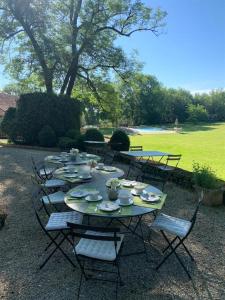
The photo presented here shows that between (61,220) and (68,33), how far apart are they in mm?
16209

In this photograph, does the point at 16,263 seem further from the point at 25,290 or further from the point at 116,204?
the point at 116,204

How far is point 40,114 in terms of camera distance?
17.3 metres

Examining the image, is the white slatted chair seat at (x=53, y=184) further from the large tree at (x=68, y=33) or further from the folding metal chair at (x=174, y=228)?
the large tree at (x=68, y=33)

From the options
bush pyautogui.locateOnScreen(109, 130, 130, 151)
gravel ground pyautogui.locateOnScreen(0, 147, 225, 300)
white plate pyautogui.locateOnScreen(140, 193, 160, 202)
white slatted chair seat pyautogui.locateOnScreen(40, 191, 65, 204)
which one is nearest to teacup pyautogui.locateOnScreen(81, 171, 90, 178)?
white slatted chair seat pyautogui.locateOnScreen(40, 191, 65, 204)

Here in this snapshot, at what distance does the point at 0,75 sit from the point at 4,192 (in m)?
17.1

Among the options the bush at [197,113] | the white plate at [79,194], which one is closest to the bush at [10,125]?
the white plate at [79,194]

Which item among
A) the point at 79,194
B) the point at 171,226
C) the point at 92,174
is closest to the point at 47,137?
the point at 92,174

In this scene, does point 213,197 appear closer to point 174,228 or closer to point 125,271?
point 174,228

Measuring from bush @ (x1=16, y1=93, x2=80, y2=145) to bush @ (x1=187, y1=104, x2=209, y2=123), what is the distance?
46.3m

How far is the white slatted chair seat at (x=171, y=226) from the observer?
13.7 feet

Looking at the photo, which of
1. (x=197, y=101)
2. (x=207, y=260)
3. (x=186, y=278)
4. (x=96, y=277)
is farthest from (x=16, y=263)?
(x=197, y=101)

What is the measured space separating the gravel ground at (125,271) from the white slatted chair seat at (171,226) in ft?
1.66

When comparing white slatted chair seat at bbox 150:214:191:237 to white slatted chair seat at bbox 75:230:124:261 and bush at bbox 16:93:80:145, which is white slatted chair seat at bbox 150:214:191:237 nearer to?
white slatted chair seat at bbox 75:230:124:261

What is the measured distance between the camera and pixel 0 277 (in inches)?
153
